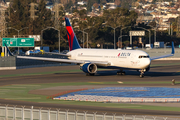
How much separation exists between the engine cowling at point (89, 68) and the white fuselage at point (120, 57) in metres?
2.10

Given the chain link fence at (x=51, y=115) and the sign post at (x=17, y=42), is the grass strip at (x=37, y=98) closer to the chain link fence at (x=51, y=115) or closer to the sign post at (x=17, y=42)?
the chain link fence at (x=51, y=115)

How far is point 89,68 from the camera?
60.5 meters

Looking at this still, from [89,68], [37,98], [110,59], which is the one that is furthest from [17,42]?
[37,98]

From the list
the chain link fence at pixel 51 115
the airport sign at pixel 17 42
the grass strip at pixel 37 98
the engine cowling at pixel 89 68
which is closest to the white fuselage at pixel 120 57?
the engine cowling at pixel 89 68

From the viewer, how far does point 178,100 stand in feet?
110

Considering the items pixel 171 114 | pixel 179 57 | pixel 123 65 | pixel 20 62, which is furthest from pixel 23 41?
pixel 171 114

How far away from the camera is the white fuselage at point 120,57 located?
56.2 m

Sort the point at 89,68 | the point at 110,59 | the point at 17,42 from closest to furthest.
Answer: the point at 110,59 → the point at 89,68 → the point at 17,42

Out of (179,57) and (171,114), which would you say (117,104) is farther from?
(179,57)

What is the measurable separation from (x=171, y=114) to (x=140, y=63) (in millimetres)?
29130

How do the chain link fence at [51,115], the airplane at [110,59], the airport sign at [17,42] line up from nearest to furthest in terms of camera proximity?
the chain link fence at [51,115] < the airplane at [110,59] < the airport sign at [17,42]

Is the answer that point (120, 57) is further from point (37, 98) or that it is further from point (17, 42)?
point (17, 42)

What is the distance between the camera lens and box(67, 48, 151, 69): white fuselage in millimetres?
56156

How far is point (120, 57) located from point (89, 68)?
18.2ft
